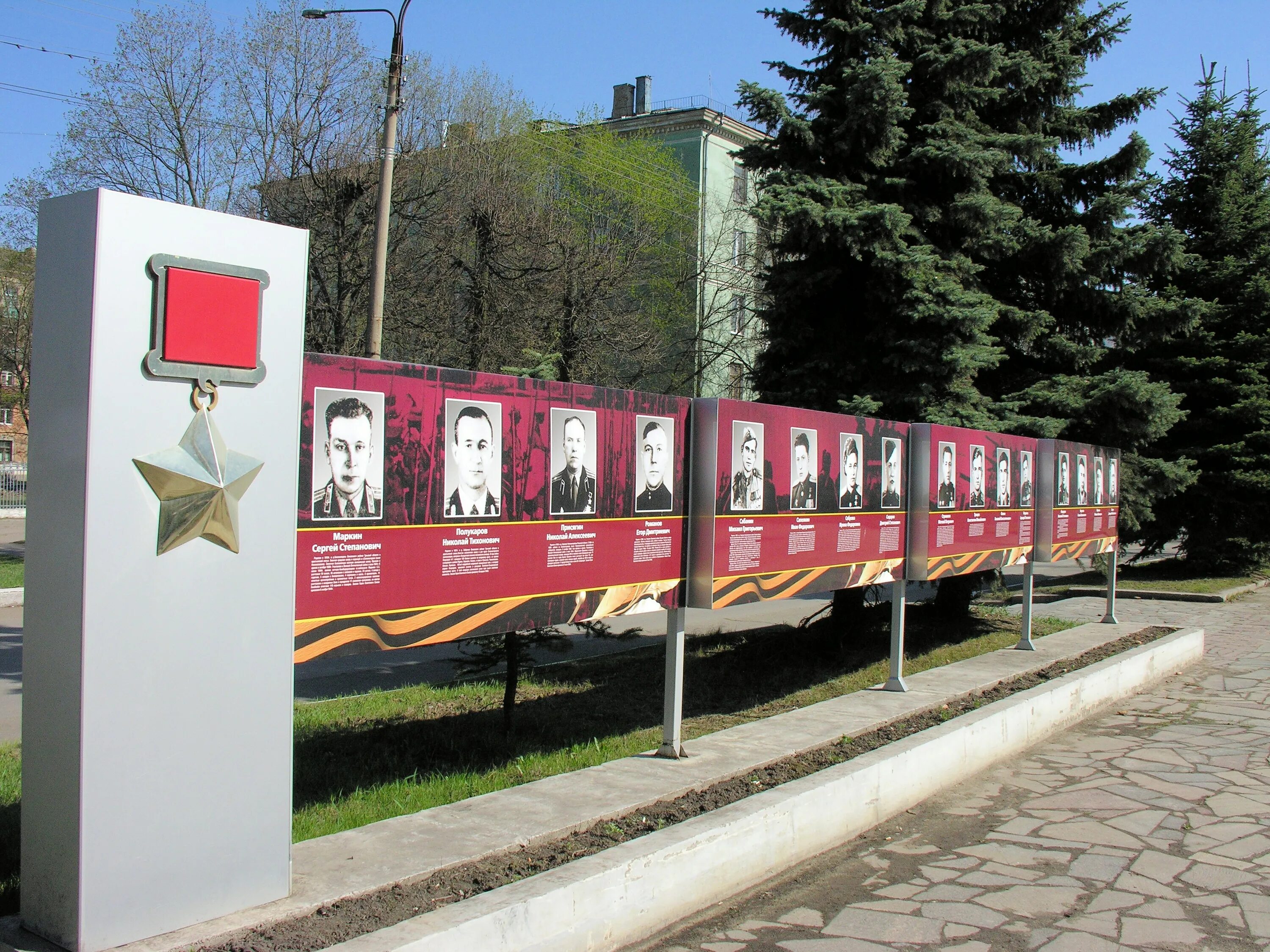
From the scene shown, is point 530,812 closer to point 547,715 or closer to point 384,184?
point 547,715

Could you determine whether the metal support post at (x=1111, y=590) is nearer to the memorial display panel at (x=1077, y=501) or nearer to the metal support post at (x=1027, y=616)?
the memorial display panel at (x=1077, y=501)

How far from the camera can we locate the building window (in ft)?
99.2

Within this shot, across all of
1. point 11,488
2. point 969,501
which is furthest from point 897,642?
point 11,488

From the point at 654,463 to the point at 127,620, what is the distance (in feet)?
10.4

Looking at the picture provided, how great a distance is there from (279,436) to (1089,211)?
1295 cm

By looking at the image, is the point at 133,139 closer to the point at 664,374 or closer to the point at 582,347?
the point at 582,347

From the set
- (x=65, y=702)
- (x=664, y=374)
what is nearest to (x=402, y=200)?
(x=664, y=374)

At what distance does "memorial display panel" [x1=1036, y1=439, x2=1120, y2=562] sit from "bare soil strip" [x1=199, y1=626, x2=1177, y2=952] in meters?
4.75

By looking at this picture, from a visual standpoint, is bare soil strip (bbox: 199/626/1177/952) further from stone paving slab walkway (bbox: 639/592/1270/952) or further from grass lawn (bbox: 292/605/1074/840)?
grass lawn (bbox: 292/605/1074/840)

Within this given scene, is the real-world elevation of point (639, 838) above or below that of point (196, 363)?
below

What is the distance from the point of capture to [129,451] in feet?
10.9

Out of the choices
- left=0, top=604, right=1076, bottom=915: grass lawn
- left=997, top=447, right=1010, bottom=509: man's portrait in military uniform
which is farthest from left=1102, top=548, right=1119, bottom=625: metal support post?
left=997, top=447, right=1010, bottom=509: man's portrait in military uniform

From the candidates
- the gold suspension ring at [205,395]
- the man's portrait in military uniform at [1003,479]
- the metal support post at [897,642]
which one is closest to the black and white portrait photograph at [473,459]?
the gold suspension ring at [205,395]

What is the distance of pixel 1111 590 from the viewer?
45.5 feet
